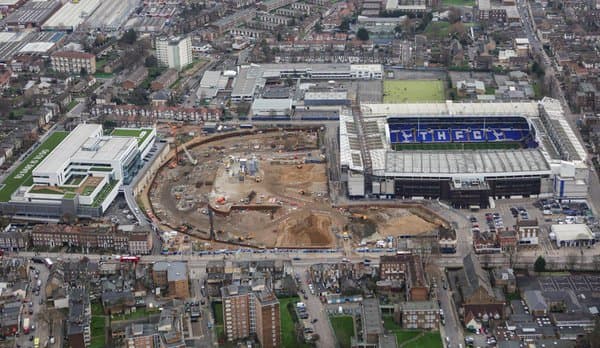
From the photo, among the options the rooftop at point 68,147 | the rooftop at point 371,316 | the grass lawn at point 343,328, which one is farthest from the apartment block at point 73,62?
the rooftop at point 371,316

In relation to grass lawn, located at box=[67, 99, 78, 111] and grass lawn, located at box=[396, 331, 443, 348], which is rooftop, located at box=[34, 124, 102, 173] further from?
grass lawn, located at box=[396, 331, 443, 348]

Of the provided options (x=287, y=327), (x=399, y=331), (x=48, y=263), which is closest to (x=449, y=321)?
(x=399, y=331)

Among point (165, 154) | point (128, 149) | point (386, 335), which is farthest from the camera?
point (165, 154)

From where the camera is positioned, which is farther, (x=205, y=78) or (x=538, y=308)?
(x=205, y=78)

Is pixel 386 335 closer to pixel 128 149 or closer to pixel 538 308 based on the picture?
pixel 538 308

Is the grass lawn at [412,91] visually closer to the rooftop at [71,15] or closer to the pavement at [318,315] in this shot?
the pavement at [318,315]

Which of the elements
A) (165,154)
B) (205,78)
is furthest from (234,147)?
(205,78)

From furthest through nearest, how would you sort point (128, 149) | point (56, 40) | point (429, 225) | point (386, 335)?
point (56, 40) → point (128, 149) → point (429, 225) → point (386, 335)
